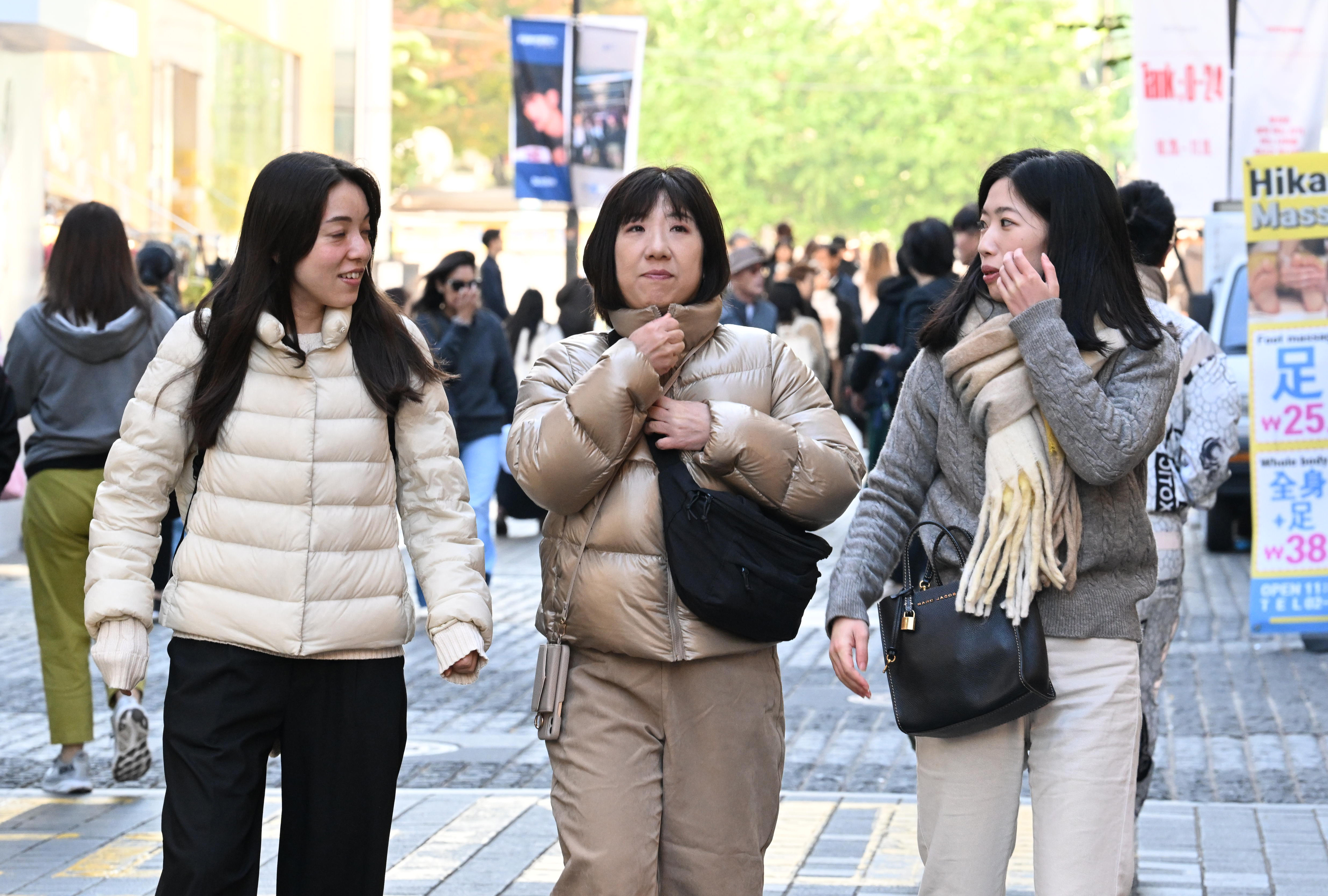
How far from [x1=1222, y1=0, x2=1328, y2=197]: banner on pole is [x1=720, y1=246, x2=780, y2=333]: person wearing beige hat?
331 centimetres

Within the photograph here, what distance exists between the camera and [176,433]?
395cm

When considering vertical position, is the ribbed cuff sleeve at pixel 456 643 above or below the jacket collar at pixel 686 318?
below

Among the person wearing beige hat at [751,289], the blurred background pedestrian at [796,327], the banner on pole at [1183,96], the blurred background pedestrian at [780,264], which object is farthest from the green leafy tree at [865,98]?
the banner on pole at [1183,96]

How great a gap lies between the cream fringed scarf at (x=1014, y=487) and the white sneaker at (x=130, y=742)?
12.5 feet

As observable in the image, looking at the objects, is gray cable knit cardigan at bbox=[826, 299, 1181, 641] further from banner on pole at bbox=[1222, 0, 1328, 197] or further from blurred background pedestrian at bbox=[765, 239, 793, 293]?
blurred background pedestrian at bbox=[765, 239, 793, 293]

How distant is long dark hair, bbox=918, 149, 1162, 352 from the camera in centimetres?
379

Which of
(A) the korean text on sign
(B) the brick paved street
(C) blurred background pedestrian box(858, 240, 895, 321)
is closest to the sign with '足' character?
(A) the korean text on sign

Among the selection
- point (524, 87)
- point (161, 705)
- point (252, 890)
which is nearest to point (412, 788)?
point (161, 705)

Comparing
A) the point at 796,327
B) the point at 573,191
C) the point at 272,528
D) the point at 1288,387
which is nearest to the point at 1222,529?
the point at 796,327

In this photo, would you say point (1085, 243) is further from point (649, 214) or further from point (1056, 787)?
point (1056, 787)

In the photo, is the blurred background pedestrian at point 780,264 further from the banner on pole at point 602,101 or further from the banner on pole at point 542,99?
the banner on pole at point 542,99

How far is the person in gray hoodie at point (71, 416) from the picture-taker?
676 cm

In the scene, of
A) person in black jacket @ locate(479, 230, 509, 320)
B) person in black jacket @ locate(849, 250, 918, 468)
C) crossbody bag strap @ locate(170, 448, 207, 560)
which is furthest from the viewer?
person in black jacket @ locate(479, 230, 509, 320)

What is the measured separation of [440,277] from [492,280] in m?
7.87
